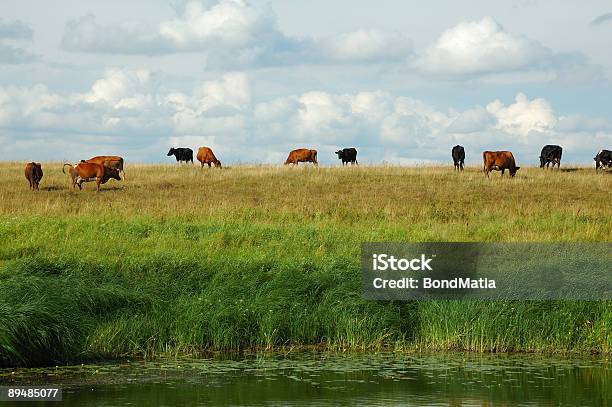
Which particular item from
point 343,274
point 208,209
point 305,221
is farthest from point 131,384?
point 208,209

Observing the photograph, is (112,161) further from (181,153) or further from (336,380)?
(336,380)

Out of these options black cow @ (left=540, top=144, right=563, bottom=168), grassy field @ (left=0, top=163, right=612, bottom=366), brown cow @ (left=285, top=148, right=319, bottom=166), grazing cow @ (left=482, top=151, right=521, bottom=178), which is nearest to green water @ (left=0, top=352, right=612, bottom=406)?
grassy field @ (left=0, top=163, right=612, bottom=366)

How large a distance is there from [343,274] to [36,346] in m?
7.38

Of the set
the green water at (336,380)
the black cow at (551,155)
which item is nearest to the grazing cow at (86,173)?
the green water at (336,380)

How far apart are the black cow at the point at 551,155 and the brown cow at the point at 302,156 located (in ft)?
49.0

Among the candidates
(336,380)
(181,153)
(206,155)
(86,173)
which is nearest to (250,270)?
(336,380)

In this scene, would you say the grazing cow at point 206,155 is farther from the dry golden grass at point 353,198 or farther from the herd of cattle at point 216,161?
the dry golden grass at point 353,198

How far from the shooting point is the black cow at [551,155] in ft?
196

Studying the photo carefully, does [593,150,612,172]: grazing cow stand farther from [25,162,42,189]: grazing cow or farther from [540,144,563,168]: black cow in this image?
[25,162,42,189]: grazing cow

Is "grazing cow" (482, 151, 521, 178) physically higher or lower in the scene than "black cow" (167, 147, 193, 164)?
lower

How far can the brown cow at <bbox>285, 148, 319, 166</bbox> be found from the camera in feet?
206

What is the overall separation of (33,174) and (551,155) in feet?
Answer: 109

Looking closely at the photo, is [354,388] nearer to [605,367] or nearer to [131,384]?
[131,384]

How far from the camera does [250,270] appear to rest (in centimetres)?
2098
